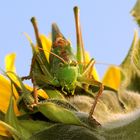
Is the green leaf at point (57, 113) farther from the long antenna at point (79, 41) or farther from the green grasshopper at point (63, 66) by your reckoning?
the long antenna at point (79, 41)

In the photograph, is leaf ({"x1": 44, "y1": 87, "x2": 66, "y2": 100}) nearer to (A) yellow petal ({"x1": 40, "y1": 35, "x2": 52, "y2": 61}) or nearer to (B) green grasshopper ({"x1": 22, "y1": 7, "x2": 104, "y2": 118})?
(B) green grasshopper ({"x1": 22, "y1": 7, "x2": 104, "y2": 118})

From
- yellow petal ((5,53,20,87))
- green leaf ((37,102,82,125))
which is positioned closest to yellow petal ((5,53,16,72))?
yellow petal ((5,53,20,87))

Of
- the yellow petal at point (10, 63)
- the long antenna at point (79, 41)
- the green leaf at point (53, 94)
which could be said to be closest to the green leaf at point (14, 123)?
the green leaf at point (53, 94)

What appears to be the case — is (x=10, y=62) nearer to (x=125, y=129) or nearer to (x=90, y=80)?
(x=90, y=80)

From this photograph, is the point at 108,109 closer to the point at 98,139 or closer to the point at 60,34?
the point at 98,139

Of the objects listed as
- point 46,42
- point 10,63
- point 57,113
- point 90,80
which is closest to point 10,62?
point 10,63

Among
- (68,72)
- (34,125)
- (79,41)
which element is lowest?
(68,72)

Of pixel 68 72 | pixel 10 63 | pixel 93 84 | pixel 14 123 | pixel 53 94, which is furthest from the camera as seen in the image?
pixel 68 72

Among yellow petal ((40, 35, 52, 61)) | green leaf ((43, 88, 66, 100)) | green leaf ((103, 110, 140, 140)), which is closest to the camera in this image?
green leaf ((103, 110, 140, 140))

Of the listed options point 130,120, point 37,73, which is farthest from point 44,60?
point 130,120
